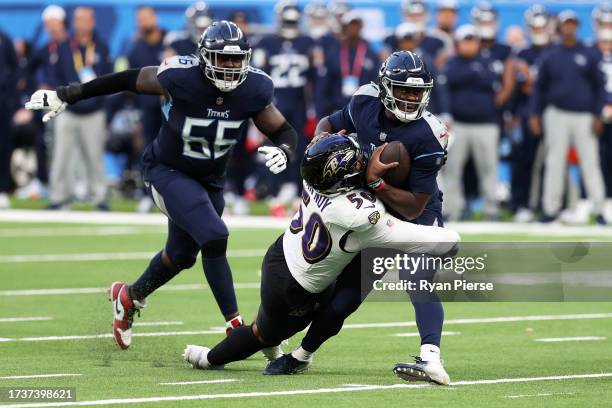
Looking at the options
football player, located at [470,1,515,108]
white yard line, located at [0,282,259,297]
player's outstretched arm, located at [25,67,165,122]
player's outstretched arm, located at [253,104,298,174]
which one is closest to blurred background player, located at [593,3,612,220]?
football player, located at [470,1,515,108]

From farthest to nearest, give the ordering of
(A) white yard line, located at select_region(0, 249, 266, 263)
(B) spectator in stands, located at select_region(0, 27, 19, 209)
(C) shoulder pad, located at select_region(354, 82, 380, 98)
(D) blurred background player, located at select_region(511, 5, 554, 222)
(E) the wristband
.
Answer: (B) spectator in stands, located at select_region(0, 27, 19, 209)
(D) blurred background player, located at select_region(511, 5, 554, 222)
(A) white yard line, located at select_region(0, 249, 266, 263)
(C) shoulder pad, located at select_region(354, 82, 380, 98)
(E) the wristband

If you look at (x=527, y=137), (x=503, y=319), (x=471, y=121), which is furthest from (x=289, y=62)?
(x=503, y=319)

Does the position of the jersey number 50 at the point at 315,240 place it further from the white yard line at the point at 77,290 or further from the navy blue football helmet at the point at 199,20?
the navy blue football helmet at the point at 199,20

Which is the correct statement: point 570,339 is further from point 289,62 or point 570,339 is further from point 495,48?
point 289,62

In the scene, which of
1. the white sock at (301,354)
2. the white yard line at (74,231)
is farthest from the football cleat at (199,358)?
the white yard line at (74,231)

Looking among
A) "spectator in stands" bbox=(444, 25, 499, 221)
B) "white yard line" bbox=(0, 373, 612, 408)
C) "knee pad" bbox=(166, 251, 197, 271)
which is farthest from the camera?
"spectator in stands" bbox=(444, 25, 499, 221)

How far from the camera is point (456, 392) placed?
6.95m

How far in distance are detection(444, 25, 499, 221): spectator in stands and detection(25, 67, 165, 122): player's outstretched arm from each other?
8.35 meters

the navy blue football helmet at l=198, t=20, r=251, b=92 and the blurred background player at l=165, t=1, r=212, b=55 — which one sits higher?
the navy blue football helmet at l=198, t=20, r=251, b=92

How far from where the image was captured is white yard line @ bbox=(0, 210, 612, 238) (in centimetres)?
1569

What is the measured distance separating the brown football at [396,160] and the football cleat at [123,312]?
204 centimetres

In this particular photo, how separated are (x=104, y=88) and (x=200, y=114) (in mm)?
584

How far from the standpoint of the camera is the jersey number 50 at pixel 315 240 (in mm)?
7152

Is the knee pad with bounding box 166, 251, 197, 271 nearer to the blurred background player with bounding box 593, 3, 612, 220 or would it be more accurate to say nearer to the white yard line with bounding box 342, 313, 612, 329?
the white yard line with bounding box 342, 313, 612, 329
